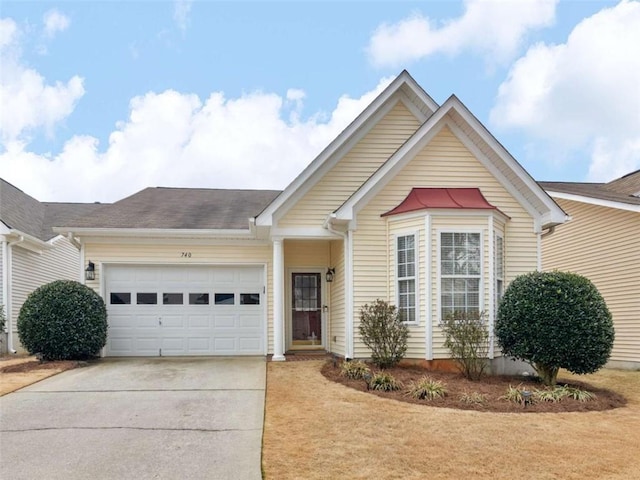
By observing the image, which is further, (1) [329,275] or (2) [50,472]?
(1) [329,275]

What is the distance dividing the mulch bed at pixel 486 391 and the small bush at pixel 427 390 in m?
0.09

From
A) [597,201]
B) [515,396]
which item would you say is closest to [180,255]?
[515,396]

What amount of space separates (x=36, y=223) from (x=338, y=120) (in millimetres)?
12579

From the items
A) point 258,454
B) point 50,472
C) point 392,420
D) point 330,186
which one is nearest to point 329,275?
point 330,186

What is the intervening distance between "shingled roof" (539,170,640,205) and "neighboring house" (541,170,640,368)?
0.02 metres

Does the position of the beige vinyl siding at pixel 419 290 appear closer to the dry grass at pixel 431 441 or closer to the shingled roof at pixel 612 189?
the dry grass at pixel 431 441

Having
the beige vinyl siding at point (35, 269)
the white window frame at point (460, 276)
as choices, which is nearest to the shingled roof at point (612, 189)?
the white window frame at point (460, 276)

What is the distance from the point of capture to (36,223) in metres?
18.3

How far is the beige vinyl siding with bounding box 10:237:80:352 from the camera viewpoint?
50.5ft

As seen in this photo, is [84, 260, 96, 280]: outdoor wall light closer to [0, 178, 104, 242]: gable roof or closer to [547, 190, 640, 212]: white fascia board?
[0, 178, 104, 242]: gable roof

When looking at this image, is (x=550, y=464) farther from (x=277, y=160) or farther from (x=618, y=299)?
(x=277, y=160)

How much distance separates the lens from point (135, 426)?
21.3ft

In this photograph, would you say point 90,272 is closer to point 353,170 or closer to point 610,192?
point 353,170

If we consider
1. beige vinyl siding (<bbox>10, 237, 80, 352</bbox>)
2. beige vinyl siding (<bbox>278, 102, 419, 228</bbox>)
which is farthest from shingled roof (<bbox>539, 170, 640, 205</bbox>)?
beige vinyl siding (<bbox>10, 237, 80, 352</bbox>)
